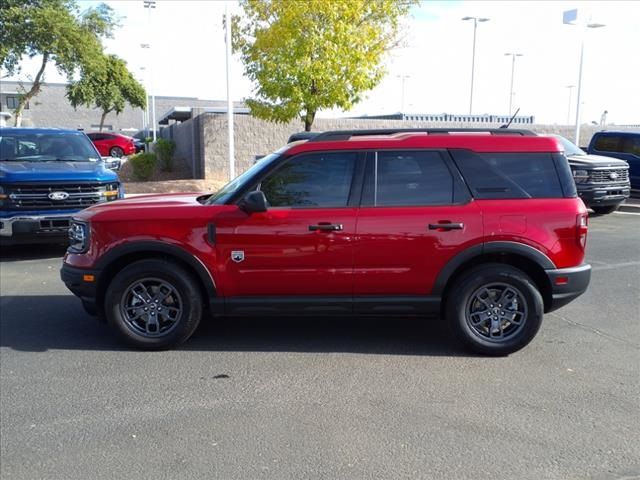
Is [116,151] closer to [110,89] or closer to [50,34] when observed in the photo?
[110,89]

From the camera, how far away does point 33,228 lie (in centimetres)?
873

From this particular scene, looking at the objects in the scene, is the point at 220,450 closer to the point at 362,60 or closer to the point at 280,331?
the point at 280,331

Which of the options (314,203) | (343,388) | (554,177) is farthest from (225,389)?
(554,177)

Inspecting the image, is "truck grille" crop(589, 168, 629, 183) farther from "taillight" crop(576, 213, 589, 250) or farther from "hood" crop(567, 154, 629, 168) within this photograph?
"taillight" crop(576, 213, 589, 250)

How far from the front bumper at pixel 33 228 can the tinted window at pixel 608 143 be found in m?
13.7

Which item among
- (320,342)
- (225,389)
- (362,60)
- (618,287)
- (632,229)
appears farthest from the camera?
(362,60)

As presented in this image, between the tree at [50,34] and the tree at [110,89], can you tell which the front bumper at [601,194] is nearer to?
the tree at [50,34]

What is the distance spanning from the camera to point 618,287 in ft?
24.1

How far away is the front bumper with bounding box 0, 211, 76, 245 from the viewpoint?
8.63 meters

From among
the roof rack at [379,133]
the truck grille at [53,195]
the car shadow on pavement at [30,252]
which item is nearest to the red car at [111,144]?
the car shadow on pavement at [30,252]

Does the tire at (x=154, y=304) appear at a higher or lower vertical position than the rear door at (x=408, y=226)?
lower

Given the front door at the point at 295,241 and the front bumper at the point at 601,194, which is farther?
the front bumper at the point at 601,194

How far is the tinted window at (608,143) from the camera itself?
1622cm

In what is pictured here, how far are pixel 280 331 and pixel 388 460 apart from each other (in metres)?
2.49
